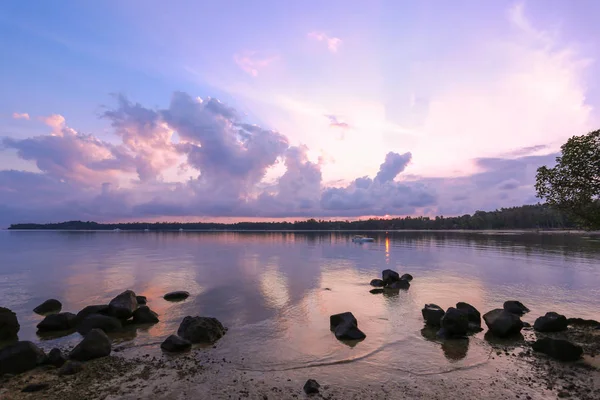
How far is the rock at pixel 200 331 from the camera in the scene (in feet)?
67.8

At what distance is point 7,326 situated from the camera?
21609 mm

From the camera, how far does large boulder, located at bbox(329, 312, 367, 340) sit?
21.5 meters

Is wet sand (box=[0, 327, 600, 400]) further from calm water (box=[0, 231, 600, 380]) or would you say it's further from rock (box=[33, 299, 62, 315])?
rock (box=[33, 299, 62, 315])

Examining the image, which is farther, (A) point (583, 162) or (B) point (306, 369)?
(A) point (583, 162)

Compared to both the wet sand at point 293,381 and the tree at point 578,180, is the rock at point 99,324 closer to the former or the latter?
the wet sand at point 293,381

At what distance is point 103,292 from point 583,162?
43850mm

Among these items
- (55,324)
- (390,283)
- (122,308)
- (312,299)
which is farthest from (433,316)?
(55,324)

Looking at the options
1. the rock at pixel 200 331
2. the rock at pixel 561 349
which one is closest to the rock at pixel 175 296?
the rock at pixel 200 331

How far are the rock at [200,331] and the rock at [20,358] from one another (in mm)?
6906

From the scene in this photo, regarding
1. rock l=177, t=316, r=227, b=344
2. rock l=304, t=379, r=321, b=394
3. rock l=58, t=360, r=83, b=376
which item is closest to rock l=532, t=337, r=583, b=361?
rock l=304, t=379, r=321, b=394

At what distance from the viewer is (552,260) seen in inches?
2675

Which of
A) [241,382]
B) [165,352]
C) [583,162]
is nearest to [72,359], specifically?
[165,352]

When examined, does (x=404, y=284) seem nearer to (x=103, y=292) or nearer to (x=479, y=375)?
(x=479, y=375)

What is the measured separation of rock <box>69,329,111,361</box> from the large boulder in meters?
12.9
